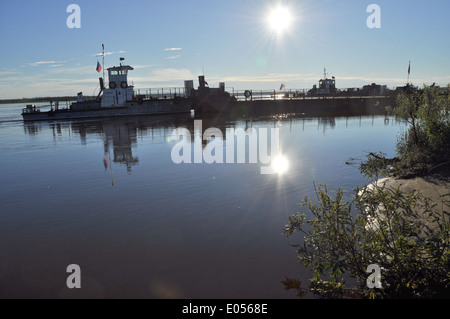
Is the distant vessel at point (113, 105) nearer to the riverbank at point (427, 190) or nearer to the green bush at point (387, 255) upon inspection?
the riverbank at point (427, 190)

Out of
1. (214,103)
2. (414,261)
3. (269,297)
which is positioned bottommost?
(269,297)

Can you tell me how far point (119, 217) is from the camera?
9.62 meters

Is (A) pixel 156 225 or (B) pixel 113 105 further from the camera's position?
(B) pixel 113 105

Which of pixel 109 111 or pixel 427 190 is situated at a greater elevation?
pixel 109 111

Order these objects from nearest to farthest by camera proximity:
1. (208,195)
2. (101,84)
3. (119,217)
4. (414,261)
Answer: (414,261) → (119,217) → (208,195) → (101,84)

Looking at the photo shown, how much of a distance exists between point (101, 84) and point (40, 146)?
26.3 metres

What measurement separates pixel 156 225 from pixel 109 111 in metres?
41.9

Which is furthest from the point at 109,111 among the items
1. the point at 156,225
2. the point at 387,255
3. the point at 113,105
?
the point at 387,255

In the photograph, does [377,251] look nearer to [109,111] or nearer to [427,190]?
[427,190]

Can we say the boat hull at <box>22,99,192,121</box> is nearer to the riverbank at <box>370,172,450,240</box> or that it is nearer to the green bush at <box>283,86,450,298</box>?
the riverbank at <box>370,172,450,240</box>

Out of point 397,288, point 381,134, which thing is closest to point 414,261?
point 397,288

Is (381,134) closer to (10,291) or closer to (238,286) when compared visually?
(238,286)

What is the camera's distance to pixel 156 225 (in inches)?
353

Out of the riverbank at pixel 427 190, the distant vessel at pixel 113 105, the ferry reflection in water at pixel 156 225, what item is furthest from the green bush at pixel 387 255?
the distant vessel at pixel 113 105
